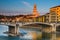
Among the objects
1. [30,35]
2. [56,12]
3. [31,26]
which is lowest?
[30,35]

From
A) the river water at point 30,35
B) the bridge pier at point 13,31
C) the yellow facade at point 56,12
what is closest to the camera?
the yellow facade at point 56,12

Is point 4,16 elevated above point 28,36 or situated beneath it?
elevated above

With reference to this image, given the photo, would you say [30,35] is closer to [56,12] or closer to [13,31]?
[13,31]

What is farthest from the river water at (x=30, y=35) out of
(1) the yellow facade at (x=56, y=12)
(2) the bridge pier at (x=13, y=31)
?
(1) the yellow facade at (x=56, y=12)

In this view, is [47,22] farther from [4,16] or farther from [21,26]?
[4,16]

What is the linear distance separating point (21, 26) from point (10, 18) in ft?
1.58

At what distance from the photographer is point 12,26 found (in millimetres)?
6246

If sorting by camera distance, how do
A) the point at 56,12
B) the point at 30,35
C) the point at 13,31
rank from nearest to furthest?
the point at 56,12 → the point at 30,35 → the point at 13,31

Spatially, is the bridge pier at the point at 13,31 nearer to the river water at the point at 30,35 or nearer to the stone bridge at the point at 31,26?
the stone bridge at the point at 31,26

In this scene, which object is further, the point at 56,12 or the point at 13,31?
the point at 13,31

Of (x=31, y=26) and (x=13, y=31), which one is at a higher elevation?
(x=31, y=26)

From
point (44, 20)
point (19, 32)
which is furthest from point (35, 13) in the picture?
point (19, 32)

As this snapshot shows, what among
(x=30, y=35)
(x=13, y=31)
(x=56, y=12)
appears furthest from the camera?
(x=13, y=31)

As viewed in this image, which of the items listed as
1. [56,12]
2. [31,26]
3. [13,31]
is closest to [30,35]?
[31,26]
